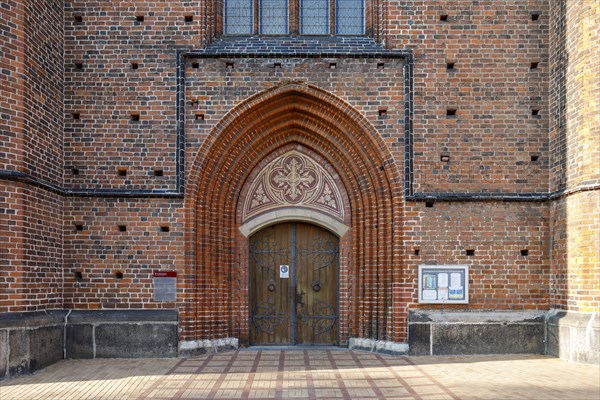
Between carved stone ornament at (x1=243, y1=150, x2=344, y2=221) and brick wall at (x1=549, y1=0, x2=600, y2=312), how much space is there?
159 inches

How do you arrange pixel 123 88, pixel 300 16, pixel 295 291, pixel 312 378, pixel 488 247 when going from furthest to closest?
pixel 295 291, pixel 300 16, pixel 123 88, pixel 488 247, pixel 312 378

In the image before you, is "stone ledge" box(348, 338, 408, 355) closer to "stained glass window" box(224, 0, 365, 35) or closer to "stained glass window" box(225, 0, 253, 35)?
"stained glass window" box(224, 0, 365, 35)

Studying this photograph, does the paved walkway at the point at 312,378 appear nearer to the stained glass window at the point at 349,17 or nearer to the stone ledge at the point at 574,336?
the stone ledge at the point at 574,336

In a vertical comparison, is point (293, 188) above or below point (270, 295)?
above

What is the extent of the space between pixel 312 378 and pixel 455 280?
3444mm

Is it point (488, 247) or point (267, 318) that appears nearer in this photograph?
point (488, 247)

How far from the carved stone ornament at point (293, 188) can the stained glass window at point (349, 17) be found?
2577mm

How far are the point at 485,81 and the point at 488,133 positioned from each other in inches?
38.0

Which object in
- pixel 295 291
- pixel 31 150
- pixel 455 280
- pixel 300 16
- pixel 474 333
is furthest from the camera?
pixel 295 291

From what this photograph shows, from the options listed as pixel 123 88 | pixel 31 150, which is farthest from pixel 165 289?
pixel 123 88

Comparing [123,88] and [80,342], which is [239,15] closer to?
[123,88]

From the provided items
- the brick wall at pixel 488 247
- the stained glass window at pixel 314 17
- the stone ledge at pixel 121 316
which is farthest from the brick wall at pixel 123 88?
the brick wall at pixel 488 247

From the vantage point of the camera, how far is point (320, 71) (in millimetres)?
11484

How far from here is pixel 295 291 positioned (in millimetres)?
12203
